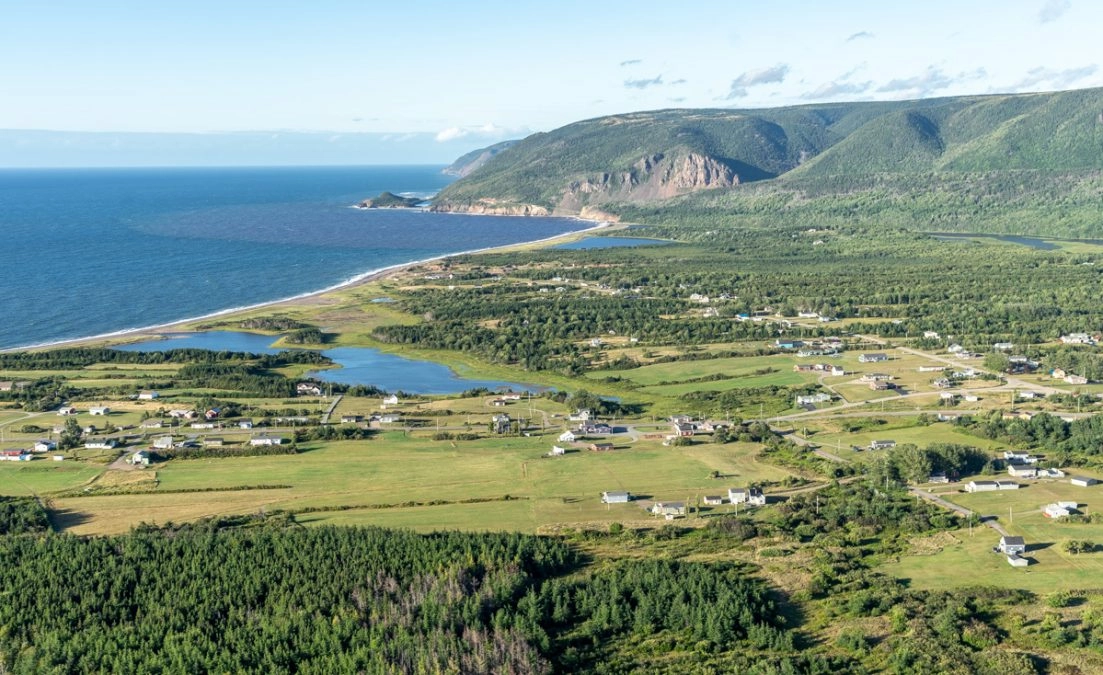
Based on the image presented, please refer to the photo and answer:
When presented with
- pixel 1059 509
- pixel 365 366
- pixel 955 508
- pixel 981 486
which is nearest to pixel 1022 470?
pixel 981 486

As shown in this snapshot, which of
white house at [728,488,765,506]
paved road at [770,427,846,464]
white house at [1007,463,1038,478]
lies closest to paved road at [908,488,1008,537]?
paved road at [770,427,846,464]

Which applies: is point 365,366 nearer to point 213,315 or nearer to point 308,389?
point 308,389

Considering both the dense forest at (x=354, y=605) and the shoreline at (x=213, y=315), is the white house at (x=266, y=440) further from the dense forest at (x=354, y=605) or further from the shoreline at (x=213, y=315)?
the shoreline at (x=213, y=315)

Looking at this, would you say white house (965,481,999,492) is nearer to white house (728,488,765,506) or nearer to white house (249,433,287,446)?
Answer: white house (728,488,765,506)

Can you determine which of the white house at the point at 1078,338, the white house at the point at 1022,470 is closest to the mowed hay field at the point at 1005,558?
the white house at the point at 1022,470

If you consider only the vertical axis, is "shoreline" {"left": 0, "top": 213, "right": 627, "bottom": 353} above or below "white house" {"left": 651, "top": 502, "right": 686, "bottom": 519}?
above

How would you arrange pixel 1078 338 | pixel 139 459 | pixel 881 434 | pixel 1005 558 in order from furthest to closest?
1. pixel 1078 338
2. pixel 881 434
3. pixel 139 459
4. pixel 1005 558

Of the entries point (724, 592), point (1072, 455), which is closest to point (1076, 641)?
point (724, 592)
